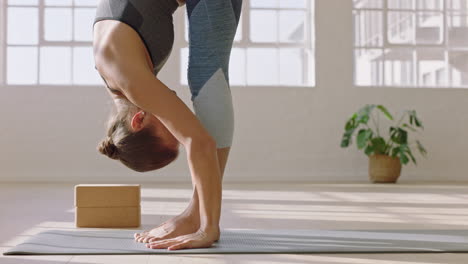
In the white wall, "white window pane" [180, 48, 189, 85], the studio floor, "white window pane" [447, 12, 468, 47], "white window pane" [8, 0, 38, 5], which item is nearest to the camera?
the studio floor

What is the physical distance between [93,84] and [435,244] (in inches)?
195

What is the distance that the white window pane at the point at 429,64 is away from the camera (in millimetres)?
6867

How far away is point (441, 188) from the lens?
5.37 m

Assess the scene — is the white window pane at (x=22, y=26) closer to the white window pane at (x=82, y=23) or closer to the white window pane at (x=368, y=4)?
the white window pane at (x=82, y=23)

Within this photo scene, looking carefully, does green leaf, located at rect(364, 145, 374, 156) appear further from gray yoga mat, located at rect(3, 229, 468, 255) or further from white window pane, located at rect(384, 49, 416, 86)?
gray yoga mat, located at rect(3, 229, 468, 255)

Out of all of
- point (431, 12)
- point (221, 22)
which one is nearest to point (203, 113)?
point (221, 22)

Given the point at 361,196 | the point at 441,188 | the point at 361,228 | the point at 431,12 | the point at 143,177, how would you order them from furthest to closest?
the point at 431,12 → the point at 143,177 → the point at 441,188 → the point at 361,196 → the point at 361,228

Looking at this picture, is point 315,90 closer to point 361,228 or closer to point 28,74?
point 28,74

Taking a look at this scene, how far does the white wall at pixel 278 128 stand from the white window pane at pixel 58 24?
1.83ft

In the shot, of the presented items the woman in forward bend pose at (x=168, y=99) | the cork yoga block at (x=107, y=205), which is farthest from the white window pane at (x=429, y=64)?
the woman in forward bend pose at (x=168, y=99)

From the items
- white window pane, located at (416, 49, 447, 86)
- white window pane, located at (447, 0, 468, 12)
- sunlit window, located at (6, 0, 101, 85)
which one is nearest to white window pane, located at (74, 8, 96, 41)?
sunlit window, located at (6, 0, 101, 85)

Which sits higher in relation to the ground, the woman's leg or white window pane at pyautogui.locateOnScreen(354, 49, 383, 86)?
white window pane at pyautogui.locateOnScreen(354, 49, 383, 86)

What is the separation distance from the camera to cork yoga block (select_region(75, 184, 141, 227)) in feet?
8.76

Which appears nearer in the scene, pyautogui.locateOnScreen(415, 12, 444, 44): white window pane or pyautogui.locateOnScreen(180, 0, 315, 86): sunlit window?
pyautogui.locateOnScreen(180, 0, 315, 86): sunlit window
